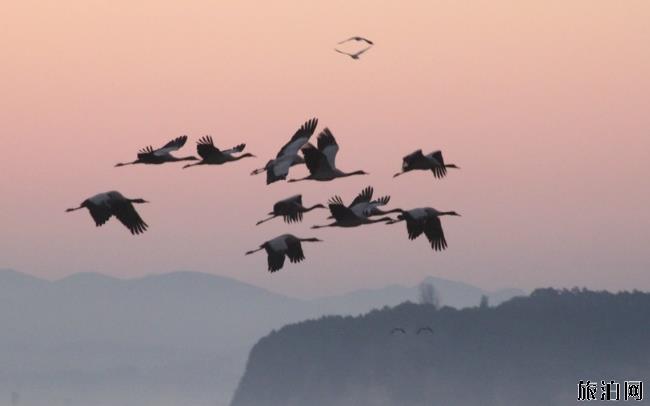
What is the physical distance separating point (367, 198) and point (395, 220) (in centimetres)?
351

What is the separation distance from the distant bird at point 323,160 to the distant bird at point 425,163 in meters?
1.70

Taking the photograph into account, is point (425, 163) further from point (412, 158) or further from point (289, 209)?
point (289, 209)

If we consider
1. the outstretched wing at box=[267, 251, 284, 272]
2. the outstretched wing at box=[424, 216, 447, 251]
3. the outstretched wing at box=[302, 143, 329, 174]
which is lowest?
the outstretched wing at box=[267, 251, 284, 272]

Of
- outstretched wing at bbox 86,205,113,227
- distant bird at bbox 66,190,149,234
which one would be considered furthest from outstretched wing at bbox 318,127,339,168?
outstretched wing at bbox 86,205,113,227

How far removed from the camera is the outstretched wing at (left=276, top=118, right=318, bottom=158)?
46.3 m

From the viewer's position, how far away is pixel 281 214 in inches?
1826

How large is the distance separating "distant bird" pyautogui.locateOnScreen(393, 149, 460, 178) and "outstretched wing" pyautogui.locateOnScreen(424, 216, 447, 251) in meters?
1.60

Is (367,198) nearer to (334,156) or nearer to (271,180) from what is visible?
(334,156)

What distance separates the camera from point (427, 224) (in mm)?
44969

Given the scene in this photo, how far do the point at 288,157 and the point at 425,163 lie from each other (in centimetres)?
400

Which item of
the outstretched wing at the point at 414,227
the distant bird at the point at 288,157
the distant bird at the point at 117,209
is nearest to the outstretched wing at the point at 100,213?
the distant bird at the point at 117,209

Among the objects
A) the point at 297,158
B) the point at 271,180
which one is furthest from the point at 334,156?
the point at 271,180

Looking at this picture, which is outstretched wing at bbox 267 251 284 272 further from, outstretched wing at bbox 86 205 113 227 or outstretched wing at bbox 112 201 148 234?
outstretched wing at bbox 86 205 113 227

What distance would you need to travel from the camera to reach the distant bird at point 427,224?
146 feet
